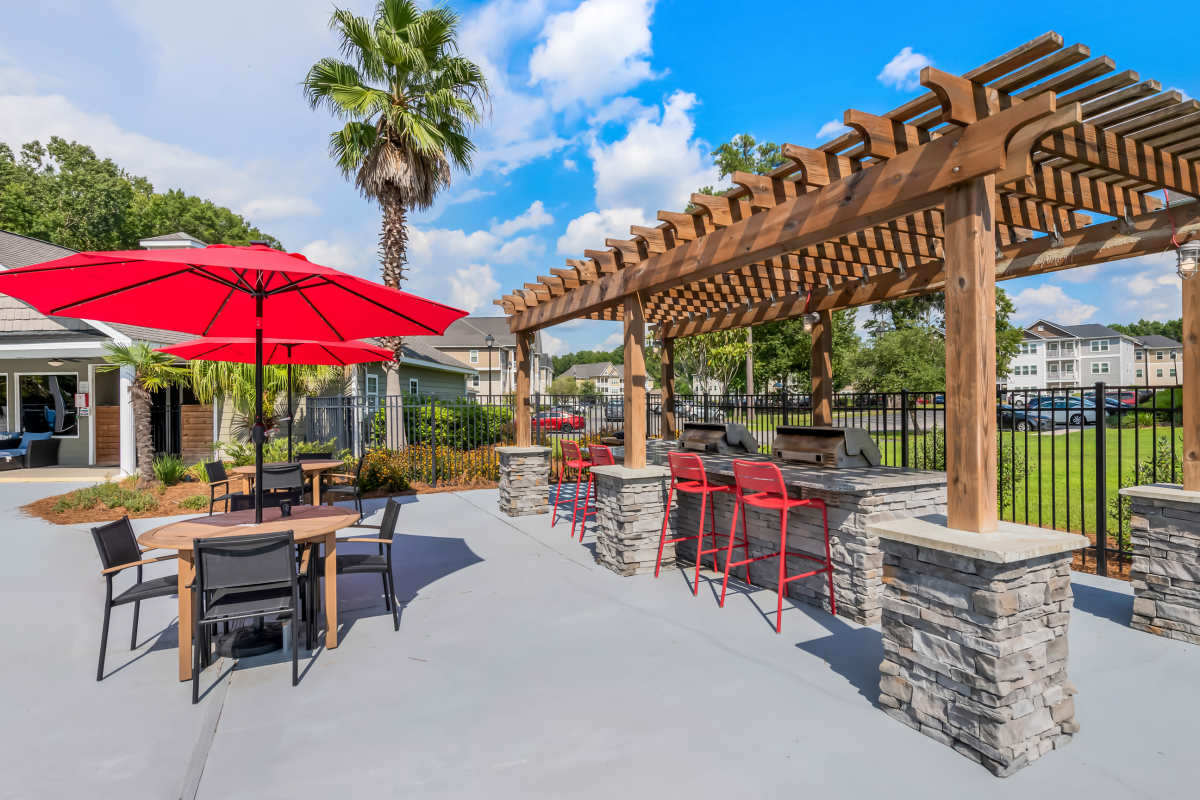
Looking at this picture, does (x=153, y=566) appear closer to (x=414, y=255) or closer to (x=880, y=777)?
(x=880, y=777)

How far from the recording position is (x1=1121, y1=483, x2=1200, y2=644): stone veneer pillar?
372cm

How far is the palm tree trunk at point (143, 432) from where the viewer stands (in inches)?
376

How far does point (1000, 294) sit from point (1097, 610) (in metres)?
23.2

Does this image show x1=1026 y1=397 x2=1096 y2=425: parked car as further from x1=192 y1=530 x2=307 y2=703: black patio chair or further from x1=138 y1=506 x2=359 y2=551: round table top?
x1=192 y1=530 x2=307 y2=703: black patio chair

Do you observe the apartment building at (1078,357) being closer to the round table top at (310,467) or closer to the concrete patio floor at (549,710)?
the concrete patio floor at (549,710)

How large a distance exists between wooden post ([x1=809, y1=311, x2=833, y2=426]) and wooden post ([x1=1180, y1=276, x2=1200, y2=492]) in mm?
3525

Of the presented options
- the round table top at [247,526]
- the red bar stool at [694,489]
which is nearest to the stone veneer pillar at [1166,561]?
the red bar stool at [694,489]

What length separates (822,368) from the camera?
295 inches

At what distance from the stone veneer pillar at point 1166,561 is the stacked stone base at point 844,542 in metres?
1.19

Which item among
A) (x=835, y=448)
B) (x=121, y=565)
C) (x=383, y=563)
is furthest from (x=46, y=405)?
(x=835, y=448)

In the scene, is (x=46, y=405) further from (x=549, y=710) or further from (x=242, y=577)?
(x=549, y=710)

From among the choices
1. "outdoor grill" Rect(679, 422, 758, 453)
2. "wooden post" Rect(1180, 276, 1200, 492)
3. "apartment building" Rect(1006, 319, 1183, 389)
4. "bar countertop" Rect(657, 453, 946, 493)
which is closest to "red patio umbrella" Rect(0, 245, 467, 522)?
"bar countertop" Rect(657, 453, 946, 493)

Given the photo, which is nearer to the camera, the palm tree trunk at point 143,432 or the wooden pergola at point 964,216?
the wooden pergola at point 964,216

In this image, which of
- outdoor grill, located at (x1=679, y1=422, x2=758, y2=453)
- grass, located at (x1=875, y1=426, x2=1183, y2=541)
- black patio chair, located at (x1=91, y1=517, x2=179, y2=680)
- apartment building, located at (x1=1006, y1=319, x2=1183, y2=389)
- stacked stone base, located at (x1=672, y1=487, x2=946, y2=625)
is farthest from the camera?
apartment building, located at (x1=1006, y1=319, x2=1183, y2=389)
